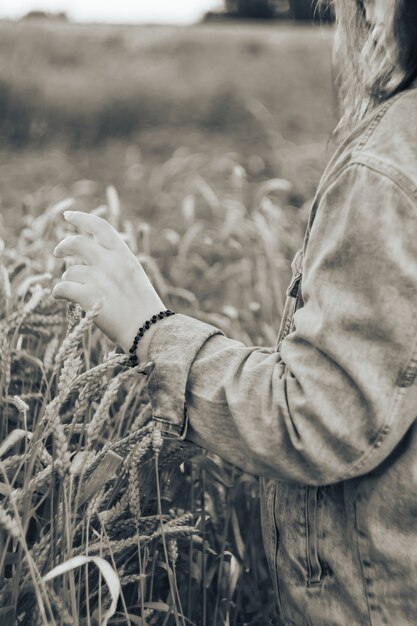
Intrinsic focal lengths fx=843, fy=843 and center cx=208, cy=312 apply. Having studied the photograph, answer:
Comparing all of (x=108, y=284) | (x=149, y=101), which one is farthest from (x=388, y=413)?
(x=149, y=101)

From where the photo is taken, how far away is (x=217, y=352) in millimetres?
984

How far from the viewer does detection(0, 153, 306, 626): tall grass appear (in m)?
0.97

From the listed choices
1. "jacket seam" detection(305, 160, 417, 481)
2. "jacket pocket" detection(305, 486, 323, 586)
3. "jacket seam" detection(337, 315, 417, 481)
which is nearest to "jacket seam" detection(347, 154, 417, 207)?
"jacket seam" detection(305, 160, 417, 481)

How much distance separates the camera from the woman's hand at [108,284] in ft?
3.30

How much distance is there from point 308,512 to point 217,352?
24 centimetres

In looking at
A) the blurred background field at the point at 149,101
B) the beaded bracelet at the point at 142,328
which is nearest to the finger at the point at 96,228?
the beaded bracelet at the point at 142,328

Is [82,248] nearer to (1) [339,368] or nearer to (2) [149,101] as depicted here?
(1) [339,368]

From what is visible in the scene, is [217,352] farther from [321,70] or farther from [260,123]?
[321,70]

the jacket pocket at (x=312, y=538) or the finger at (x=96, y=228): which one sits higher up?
the finger at (x=96, y=228)

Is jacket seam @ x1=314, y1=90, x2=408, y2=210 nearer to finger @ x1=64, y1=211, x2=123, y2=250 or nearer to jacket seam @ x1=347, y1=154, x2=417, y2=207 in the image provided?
jacket seam @ x1=347, y1=154, x2=417, y2=207

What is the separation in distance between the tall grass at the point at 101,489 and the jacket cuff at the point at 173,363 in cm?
3

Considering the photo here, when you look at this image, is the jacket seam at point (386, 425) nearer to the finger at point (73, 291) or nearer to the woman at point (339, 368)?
the woman at point (339, 368)

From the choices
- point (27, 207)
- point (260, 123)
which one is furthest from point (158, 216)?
point (260, 123)

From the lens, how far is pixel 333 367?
880 millimetres
